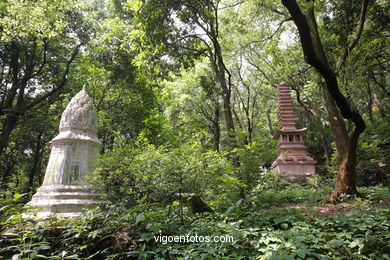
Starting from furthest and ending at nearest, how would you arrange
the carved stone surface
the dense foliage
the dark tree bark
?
the carved stone surface
the dark tree bark
the dense foliage

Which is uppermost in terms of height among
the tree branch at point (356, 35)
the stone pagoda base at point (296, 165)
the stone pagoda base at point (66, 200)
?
the tree branch at point (356, 35)

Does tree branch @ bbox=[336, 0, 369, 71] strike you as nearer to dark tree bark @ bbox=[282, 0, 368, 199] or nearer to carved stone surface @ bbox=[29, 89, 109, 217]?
dark tree bark @ bbox=[282, 0, 368, 199]

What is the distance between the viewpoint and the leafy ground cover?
296 cm

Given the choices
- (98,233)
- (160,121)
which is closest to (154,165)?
(98,233)

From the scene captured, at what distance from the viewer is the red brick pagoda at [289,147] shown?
38.5 feet

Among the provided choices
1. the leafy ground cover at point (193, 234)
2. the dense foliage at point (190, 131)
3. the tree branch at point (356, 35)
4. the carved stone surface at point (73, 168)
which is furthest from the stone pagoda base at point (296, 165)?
the carved stone surface at point (73, 168)

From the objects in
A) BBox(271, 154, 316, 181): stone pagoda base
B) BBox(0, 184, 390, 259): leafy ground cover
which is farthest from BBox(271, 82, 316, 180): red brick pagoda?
BBox(0, 184, 390, 259): leafy ground cover

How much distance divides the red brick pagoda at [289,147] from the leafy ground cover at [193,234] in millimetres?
7194

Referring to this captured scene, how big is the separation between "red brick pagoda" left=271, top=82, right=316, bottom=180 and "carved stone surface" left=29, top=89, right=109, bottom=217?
8.21 meters

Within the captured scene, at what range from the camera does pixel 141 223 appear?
3.98m

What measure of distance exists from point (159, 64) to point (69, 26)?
20.4 ft

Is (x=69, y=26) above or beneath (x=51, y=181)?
above

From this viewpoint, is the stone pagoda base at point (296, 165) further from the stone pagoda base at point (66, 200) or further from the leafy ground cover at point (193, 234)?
the stone pagoda base at point (66, 200)

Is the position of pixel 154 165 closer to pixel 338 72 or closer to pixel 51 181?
pixel 51 181
